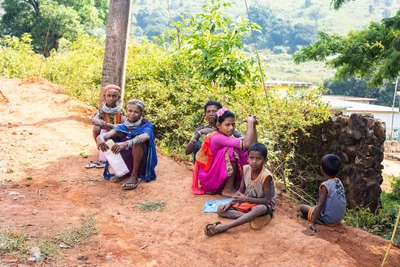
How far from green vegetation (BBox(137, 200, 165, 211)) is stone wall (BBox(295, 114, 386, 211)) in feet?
11.5

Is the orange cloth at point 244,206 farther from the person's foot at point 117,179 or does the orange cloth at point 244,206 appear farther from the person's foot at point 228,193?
the person's foot at point 117,179

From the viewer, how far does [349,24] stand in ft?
284

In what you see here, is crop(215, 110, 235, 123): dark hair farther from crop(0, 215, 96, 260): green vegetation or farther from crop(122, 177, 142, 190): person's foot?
crop(0, 215, 96, 260): green vegetation

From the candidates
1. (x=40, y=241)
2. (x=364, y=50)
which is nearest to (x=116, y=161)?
(x=40, y=241)

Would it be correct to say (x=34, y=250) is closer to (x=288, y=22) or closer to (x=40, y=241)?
(x=40, y=241)

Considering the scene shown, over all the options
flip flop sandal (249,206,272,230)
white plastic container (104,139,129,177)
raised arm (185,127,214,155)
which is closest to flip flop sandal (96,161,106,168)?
white plastic container (104,139,129,177)

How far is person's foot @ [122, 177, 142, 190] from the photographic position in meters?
5.08

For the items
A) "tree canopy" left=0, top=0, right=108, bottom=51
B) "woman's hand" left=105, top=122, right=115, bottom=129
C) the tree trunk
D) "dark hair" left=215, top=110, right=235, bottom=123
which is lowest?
"woman's hand" left=105, top=122, right=115, bottom=129

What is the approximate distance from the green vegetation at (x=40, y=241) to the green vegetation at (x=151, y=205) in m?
0.79

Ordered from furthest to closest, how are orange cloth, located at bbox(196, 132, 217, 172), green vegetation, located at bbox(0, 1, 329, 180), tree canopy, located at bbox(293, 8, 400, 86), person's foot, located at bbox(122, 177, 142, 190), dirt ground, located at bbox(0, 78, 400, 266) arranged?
tree canopy, located at bbox(293, 8, 400, 86) → green vegetation, located at bbox(0, 1, 329, 180) → person's foot, located at bbox(122, 177, 142, 190) → orange cloth, located at bbox(196, 132, 217, 172) → dirt ground, located at bbox(0, 78, 400, 266)

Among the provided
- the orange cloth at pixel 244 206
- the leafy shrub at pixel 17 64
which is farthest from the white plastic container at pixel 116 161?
the leafy shrub at pixel 17 64

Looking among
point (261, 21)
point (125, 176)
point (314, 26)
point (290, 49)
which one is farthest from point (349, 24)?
point (125, 176)

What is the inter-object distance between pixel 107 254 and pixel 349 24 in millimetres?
91861

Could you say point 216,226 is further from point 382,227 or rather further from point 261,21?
point 261,21
